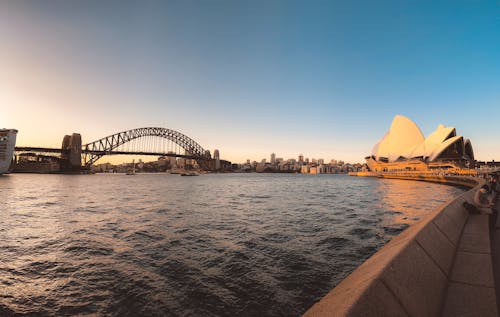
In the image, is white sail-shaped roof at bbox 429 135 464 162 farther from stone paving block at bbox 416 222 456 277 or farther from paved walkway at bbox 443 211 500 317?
stone paving block at bbox 416 222 456 277

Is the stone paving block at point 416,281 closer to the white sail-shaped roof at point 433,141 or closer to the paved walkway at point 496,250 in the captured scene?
the paved walkway at point 496,250

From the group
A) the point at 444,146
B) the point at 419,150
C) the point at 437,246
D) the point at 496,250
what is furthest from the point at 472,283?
the point at 419,150

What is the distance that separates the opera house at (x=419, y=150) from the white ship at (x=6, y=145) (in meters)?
118

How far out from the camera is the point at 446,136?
2630 inches

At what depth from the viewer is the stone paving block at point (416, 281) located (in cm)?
234

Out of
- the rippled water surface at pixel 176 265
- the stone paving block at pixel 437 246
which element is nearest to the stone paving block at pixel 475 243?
the stone paving block at pixel 437 246

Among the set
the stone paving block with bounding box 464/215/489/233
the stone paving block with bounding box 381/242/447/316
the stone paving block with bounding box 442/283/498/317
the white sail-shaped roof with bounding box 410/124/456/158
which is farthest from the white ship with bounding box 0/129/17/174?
the white sail-shaped roof with bounding box 410/124/456/158

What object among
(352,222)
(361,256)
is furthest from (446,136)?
(361,256)

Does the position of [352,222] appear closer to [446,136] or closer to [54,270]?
[54,270]

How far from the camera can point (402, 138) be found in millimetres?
86750

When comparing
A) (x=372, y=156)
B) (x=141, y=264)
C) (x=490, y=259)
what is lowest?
(x=141, y=264)

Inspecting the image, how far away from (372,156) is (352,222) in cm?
12125

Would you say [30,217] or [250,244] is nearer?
[250,244]

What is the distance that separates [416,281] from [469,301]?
49 cm
